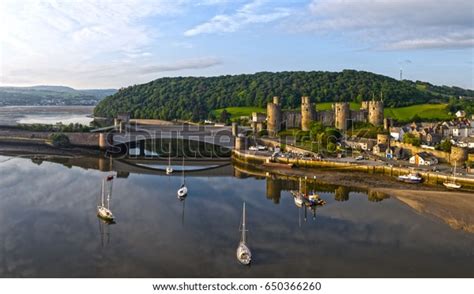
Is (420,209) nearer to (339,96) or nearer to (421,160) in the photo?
(421,160)

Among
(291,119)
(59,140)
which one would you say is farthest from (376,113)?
(59,140)

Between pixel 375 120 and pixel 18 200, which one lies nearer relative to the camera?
pixel 18 200

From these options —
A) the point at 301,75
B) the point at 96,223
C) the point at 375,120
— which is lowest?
the point at 96,223

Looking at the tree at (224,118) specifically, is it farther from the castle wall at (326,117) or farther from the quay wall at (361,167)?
the quay wall at (361,167)

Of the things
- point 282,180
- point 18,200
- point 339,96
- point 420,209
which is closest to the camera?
point 420,209

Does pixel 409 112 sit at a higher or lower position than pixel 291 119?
higher

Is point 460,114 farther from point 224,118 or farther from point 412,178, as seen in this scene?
point 412,178

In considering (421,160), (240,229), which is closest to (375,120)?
(421,160)
